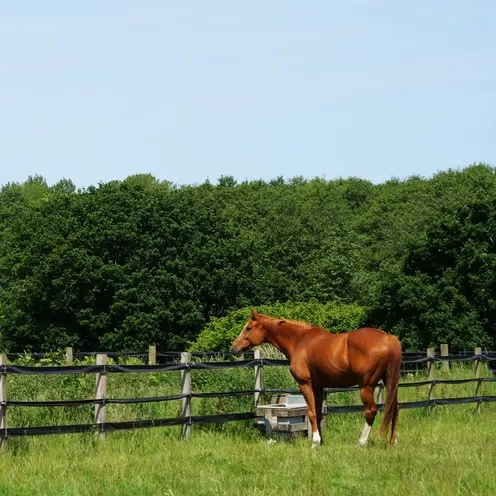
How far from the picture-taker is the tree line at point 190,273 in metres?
38.7

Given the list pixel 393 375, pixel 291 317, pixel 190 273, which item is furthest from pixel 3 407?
pixel 190 273

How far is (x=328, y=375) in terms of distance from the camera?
15320 millimetres

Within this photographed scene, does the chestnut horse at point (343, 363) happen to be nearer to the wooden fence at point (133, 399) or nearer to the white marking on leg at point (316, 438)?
the white marking on leg at point (316, 438)

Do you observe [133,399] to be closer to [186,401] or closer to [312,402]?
[186,401]

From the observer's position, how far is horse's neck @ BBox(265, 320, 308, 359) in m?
16.2

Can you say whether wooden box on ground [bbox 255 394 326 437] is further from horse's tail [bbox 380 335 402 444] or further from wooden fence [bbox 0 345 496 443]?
horse's tail [bbox 380 335 402 444]

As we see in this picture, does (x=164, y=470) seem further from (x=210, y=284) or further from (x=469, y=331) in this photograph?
(x=210, y=284)

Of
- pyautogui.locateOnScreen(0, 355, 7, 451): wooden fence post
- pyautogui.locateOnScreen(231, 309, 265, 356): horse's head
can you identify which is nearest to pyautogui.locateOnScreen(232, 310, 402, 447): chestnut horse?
pyautogui.locateOnScreen(231, 309, 265, 356): horse's head

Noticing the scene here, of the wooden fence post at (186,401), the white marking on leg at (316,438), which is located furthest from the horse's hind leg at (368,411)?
the wooden fence post at (186,401)

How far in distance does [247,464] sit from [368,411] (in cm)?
316

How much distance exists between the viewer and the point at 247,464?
1191 centimetres

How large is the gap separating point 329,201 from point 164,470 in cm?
8129

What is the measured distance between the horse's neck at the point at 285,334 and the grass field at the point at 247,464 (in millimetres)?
1449

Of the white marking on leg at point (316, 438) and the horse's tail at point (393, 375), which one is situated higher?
the horse's tail at point (393, 375)
